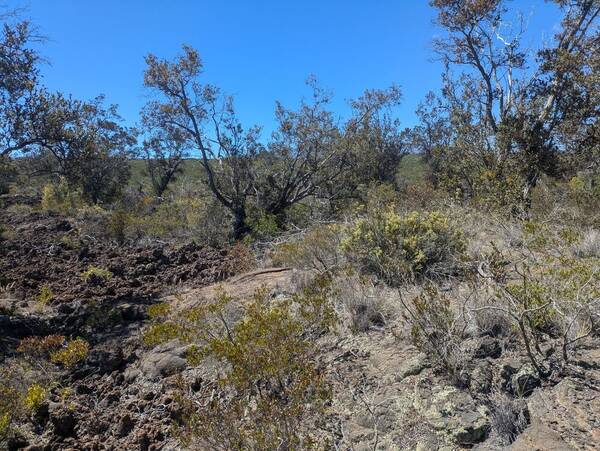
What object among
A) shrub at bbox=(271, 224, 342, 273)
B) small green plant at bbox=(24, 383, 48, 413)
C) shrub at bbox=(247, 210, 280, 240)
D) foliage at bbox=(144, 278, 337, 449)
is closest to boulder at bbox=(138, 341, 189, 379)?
foliage at bbox=(144, 278, 337, 449)

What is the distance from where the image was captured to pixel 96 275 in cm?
862

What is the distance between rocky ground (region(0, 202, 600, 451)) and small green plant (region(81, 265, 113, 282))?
682 millimetres

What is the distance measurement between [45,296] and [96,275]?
1159mm

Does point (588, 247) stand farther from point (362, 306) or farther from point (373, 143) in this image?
point (373, 143)

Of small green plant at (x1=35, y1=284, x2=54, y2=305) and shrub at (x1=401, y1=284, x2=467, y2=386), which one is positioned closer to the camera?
shrub at (x1=401, y1=284, x2=467, y2=386)

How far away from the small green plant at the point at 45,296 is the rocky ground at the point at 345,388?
103 mm

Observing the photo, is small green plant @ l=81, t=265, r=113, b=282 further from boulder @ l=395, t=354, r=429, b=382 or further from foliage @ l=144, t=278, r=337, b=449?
boulder @ l=395, t=354, r=429, b=382

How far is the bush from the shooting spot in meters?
5.45

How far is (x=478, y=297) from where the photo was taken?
4.05 meters

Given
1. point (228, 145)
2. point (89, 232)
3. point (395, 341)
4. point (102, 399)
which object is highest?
point (228, 145)

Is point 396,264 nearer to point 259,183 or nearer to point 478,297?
point 478,297

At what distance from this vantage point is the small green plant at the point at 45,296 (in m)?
7.34

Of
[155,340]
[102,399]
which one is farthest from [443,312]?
[102,399]

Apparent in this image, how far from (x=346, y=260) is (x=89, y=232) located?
31.1ft
